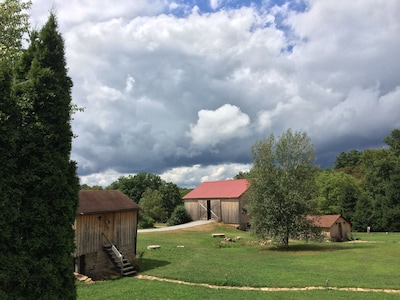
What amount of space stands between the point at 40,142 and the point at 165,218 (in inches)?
2483

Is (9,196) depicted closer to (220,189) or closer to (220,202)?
(220,202)

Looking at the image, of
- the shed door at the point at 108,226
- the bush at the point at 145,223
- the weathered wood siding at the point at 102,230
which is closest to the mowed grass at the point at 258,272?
the weathered wood siding at the point at 102,230

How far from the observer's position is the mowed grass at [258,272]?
16.9 m

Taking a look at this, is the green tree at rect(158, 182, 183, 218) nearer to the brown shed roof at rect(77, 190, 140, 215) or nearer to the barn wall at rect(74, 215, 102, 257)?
the brown shed roof at rect(77, 190, 140, 215)

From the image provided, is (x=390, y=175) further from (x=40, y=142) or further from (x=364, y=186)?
(x=40, y=142)

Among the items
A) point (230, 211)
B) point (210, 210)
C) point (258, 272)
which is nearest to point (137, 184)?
point (210, 210)

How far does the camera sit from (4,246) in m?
9.23

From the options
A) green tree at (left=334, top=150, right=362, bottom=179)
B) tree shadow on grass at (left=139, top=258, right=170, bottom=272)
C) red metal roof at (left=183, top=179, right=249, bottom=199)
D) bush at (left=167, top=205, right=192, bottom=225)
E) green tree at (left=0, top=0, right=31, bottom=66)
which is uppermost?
green tree at (left=334, top=150, right=362, bottom=179)

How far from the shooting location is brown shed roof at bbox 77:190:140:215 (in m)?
24.2

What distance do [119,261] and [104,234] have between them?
7.77 feet

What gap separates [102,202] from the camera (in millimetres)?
26062

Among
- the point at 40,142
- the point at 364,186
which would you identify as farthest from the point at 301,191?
the point at 364,186

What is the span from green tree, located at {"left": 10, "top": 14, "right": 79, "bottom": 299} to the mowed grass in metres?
7.72

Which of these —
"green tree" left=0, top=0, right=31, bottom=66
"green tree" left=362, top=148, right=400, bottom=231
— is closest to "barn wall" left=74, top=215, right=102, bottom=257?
"green tree" left=0, top=0, right=31, bottom=66
